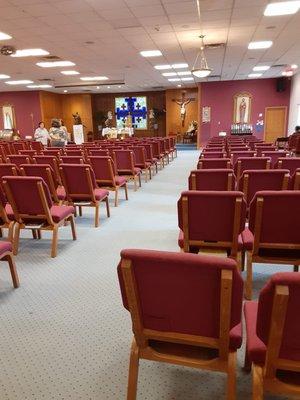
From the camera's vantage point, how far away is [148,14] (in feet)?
20.0

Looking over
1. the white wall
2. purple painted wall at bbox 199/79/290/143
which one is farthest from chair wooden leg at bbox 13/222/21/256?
purple painted wall at bbox 199/79/290/143

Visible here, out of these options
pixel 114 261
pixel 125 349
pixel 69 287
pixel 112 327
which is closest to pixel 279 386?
pixel 125 349

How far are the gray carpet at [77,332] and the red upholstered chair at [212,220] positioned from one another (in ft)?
1.87

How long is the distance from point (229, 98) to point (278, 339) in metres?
16.9

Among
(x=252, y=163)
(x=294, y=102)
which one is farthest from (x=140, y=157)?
(x=294, y=102)

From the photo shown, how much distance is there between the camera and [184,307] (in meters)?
1.23

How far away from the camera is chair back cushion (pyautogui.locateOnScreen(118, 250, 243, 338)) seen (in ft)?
3.64

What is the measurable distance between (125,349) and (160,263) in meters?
1.08

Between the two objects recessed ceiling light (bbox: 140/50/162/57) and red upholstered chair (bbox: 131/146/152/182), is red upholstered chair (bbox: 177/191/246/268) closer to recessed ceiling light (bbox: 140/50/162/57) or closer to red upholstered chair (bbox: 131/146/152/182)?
red upholstered chair (bbox: 131/146/152/182)

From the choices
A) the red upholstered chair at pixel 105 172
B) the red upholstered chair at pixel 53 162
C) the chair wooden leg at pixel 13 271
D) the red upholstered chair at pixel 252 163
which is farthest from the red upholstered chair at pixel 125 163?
the chair wooden leg at pixel 13 271

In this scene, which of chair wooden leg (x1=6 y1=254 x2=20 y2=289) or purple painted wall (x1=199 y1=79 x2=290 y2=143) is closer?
chair wooden leg (x1=6 y1=254 x2=20 y2=289)

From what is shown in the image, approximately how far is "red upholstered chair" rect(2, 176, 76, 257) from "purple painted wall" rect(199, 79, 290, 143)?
47.4 feet

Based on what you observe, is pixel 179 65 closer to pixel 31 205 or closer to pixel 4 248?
pixel 31 205

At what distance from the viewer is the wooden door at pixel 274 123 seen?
16.2 meters
